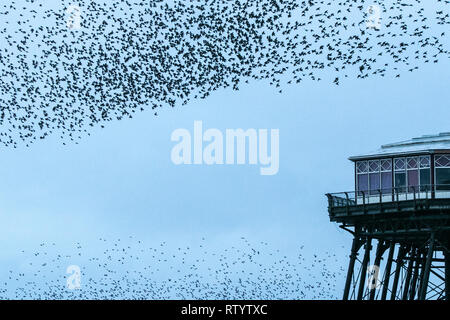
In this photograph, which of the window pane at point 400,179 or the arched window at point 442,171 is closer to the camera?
the arched window at point 442,171

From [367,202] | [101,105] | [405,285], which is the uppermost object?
[101,105]

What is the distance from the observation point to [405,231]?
6706 centimetres

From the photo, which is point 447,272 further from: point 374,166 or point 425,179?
point 374,166

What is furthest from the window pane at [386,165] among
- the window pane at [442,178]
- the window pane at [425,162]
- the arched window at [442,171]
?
the window pane at [442,178]

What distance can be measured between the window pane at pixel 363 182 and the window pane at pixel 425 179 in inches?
153

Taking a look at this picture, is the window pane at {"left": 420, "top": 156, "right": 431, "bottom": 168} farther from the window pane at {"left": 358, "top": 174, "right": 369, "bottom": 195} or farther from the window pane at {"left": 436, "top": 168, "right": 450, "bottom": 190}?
the window pane at {"left": 358, "top": 174, "right": 369, "bottom": 195}

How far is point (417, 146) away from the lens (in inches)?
2689

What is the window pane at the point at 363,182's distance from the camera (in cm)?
6919

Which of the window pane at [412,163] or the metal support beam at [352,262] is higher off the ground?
the window pane at [412,163]

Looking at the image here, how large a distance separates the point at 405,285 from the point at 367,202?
13.9 metres

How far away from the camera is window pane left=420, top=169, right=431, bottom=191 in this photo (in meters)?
66.2

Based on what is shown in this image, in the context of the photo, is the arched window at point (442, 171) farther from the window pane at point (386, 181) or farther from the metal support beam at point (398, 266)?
the metal support beam at point (398, 266)
